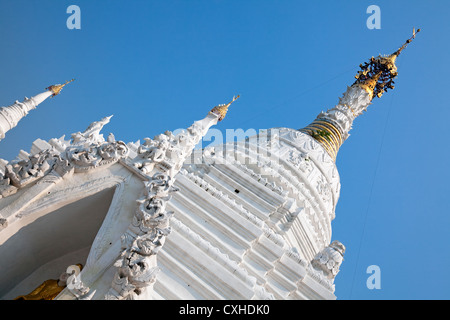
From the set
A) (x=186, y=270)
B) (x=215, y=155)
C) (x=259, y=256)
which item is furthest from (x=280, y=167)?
(x=186, y=270)

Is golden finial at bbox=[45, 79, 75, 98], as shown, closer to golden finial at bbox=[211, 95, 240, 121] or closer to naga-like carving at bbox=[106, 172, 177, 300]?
golden finial at bbox=[211, 95, 240, 121]

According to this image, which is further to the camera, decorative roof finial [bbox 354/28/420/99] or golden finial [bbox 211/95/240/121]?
decorative roof finial [bbox 354/28/420/99]

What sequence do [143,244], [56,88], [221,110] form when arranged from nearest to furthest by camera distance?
[143,244] → [221,110] → [56,88]

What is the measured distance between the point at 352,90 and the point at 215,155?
1500 cm

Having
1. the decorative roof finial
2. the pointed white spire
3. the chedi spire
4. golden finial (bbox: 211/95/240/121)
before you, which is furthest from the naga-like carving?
the decorative roof finial

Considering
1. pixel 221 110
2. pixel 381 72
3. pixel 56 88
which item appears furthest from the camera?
pixel 381 72

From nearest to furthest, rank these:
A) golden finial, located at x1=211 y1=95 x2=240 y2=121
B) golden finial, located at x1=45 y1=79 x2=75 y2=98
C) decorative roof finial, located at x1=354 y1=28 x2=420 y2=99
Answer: golden finial, located at x1=211 y1=95 x2=240 y2=121, golden finial, located at x1=45 y1=79 x2=75 y2=98, decorative roof finial, located at x1=354 y1=28 x2=420 y2=99

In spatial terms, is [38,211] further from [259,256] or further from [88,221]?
[259,256]

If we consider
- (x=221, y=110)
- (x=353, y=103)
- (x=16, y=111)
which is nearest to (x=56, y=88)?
(x=16, y=111)

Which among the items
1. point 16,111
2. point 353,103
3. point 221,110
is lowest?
point 16,111

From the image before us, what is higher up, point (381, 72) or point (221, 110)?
point (381, 72)

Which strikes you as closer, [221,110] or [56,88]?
[221,110]

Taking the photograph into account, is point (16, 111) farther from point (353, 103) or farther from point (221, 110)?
point (353, 103)

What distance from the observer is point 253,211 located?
46.1ft
